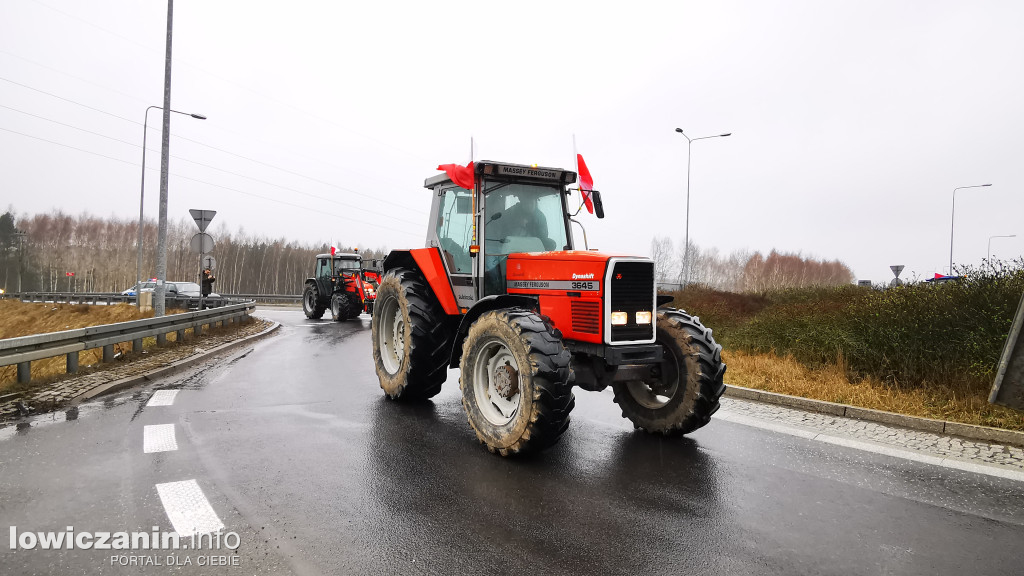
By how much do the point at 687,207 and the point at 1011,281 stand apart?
71.6 feet

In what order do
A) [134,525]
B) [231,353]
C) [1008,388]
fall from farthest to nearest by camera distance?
[231,353] → [134,525] → [1008,388]

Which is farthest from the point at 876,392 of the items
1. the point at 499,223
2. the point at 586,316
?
the point at 499,223

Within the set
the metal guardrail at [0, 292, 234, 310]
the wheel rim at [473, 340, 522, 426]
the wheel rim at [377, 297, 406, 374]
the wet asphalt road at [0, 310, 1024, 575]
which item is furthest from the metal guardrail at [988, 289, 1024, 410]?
the metal guardrail at [0, 292, 234, 310]

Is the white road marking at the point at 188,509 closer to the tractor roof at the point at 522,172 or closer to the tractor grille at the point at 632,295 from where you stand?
the tractor grille at the point at 632,295

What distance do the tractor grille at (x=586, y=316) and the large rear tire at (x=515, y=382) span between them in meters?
0.46

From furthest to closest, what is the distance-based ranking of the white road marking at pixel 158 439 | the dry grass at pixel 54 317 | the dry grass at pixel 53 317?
the dry grass at pixel 54 317, the dry grass at pixel 53 317, the white road marking at pixel 158 439

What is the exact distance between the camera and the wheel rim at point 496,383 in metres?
5.15

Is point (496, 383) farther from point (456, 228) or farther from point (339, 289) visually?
point (339, 289)

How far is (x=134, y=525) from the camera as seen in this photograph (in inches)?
136

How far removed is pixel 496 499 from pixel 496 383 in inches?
55.7

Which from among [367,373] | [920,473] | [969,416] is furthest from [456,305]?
[969,416]

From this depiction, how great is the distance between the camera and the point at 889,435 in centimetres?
580

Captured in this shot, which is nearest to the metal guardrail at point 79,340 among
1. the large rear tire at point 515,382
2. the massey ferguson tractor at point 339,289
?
the large rear tire at point 515,382

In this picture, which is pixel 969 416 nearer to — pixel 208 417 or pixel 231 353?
pixel 208 417
